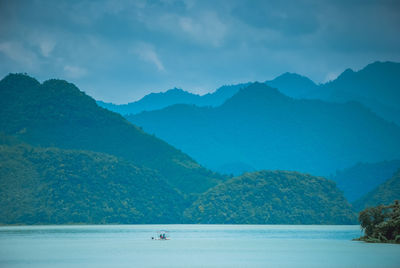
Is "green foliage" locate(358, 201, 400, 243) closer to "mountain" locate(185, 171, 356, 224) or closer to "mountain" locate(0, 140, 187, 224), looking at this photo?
"mountain" locate(0, 140, 187, 224)

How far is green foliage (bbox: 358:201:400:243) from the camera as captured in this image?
2982 inches

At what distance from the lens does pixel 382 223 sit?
254ft

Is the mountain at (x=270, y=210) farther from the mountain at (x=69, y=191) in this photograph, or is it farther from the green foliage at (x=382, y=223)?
the green foliage at (x=382, y=223)

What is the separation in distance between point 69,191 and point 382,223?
117982 millimetres

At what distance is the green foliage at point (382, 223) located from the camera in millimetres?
75750

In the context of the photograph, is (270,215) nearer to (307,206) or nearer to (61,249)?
(307,206)

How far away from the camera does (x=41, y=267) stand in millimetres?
52469

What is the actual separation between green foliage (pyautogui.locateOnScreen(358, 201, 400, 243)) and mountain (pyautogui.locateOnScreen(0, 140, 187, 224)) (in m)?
107

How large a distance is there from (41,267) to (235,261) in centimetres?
1836

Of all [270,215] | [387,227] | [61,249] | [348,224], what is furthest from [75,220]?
[387,227]

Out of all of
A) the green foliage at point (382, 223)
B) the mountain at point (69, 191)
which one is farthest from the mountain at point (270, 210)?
the green foliage at point (382, 223)

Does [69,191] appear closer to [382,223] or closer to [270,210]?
[270,210]

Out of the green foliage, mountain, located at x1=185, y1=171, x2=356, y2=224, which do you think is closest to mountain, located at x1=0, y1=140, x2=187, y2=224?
mountain, located at x1=185, y1=171, x2=356, y2=224

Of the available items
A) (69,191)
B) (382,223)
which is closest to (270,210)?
(69,191)
